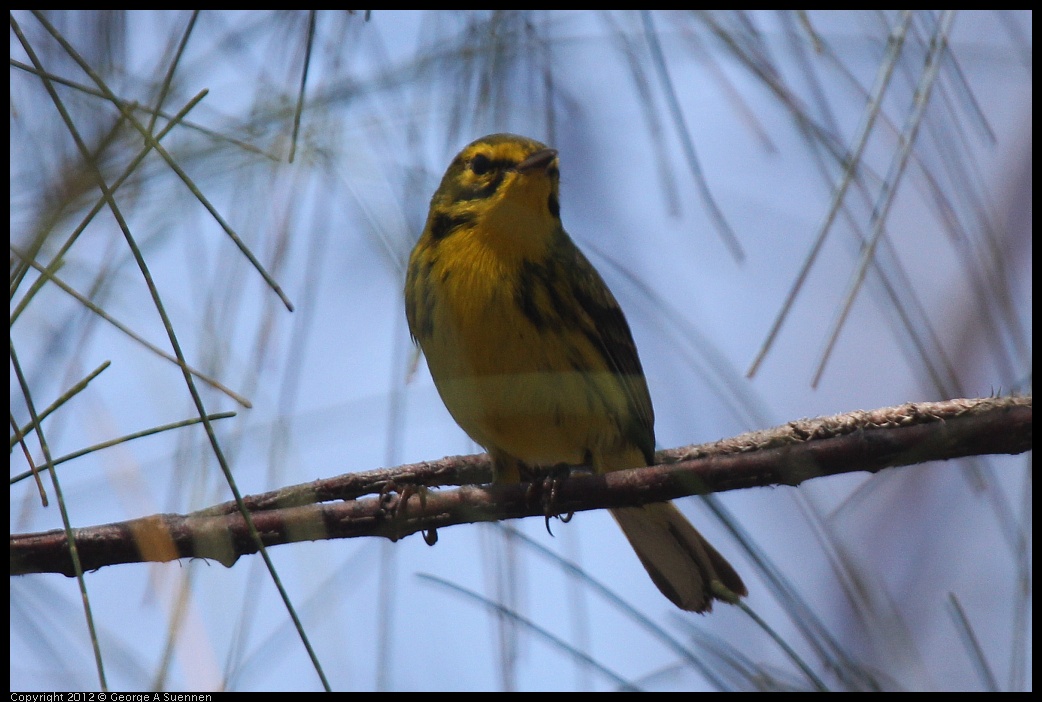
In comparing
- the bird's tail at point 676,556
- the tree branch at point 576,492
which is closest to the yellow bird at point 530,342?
the bird's tail at point 676,556

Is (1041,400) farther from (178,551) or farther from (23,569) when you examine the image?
(23,569)

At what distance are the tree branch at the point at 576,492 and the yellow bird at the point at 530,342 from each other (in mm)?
709

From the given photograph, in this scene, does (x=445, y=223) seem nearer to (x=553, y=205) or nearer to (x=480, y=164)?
(x=480, y=164)

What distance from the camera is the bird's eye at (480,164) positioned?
12.3 ft

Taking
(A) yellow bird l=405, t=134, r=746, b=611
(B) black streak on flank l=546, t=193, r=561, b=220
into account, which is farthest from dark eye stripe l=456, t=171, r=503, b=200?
(B) black streak on flank l=546, t=193, r=561, b=220

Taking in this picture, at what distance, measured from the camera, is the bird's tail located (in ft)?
12.9

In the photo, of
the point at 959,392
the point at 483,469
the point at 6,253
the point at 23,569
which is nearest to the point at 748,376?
the point at 959,392

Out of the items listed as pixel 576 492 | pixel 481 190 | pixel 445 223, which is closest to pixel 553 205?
pixel 481 190

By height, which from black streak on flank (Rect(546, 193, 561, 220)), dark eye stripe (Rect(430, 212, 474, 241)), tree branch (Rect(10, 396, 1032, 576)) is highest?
black streak on flank (Rect(546, 193, 561, 220))

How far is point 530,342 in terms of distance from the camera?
11.6ft

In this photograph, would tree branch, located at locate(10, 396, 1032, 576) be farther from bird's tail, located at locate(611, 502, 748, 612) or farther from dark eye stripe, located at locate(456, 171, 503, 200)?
dark eye stripe, located at locate(456, 171, 503, 200)

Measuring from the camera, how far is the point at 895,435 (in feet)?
7.29

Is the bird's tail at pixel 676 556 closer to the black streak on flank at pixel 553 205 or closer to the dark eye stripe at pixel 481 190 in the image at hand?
the black streak on flank at pixel 553 205

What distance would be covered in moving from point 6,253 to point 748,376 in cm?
151
